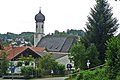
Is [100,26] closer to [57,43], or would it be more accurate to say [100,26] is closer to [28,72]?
[28,72]

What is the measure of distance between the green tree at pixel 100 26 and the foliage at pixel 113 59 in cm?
2627

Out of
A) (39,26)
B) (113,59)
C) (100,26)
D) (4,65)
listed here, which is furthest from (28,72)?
(39,26)

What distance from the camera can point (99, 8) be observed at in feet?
158

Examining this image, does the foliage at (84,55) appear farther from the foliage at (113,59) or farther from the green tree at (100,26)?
the foliage at (113,59)

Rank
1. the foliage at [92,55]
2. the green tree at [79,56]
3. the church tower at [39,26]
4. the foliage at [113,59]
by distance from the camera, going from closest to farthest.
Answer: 1. the foliage at [113,59]
2. the green tree at [79,56]
3. the foliage at [92,55]
4. the church tower at [39,26]

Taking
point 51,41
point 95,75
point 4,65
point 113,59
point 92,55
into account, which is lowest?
point 95,75

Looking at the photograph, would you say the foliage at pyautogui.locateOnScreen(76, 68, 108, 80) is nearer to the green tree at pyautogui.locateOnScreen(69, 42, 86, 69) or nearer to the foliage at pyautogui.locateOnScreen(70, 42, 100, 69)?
the green tree at pyautogui.locateOnScreen(69, 42, 86, 69)

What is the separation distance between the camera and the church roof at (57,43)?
100688 millimetres

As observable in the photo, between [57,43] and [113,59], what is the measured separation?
82.9 m

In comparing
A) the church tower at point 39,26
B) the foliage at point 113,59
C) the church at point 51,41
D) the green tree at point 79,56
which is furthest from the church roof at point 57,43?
the foliage at point 113,59

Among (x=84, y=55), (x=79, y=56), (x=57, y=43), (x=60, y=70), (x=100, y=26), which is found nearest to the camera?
(x=84, y=55)

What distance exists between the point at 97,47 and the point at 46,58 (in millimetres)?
14582

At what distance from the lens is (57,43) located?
104m

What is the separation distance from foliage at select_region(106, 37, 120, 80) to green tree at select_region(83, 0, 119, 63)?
1034 inches
